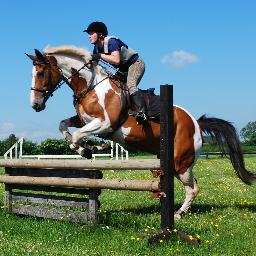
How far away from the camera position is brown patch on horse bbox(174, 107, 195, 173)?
33.1 feet

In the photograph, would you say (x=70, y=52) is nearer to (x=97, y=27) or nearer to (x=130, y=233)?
(x=97, y=27)

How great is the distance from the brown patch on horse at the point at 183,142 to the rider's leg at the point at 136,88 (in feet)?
2.45

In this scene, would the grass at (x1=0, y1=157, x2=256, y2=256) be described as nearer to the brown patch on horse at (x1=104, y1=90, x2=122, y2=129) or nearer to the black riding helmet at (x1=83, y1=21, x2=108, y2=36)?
the brown patch on horse at (x1=104, y1=90, x2=122, y2=129)

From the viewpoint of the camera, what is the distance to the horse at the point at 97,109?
945 centimetres

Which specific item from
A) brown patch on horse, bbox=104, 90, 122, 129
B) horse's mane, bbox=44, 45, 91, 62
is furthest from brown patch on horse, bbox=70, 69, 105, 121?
horse's mane, bbox=44, 45, 91, 62

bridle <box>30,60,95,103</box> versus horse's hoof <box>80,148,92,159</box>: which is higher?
bridle <box>30,60,95,103</box>

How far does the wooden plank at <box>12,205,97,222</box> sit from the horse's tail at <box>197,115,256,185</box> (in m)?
3.60

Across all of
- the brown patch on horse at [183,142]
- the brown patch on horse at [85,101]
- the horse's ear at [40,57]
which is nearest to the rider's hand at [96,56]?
the brown patch on horse at [85,101]

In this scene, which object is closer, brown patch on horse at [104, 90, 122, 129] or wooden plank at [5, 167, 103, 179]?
wooden plank at [5, 167, 103, 179]

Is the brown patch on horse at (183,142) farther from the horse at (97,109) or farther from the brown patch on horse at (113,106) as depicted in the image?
the brown patch on horse at (113,106)

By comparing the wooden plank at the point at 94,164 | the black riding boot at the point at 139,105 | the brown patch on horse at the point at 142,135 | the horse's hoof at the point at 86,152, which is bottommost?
the wooden plank at the point at 94,164

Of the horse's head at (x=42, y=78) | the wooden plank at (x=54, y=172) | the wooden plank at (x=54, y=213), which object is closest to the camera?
the wooden plank at (x=54, y=213)

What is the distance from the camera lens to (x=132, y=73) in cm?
967

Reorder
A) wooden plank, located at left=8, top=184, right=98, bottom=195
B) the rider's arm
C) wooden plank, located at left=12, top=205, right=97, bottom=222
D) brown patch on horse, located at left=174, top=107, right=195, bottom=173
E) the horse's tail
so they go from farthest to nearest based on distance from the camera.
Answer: the horse's tail → brown patch on horse, located at left=174, top=107, right=195, bottom=173 → the rider's arm → wooden plank, located at left=8, top=184, right=98, bottom=195 → wooden plank, located at left=12, top=205, right=97, bottom=222
